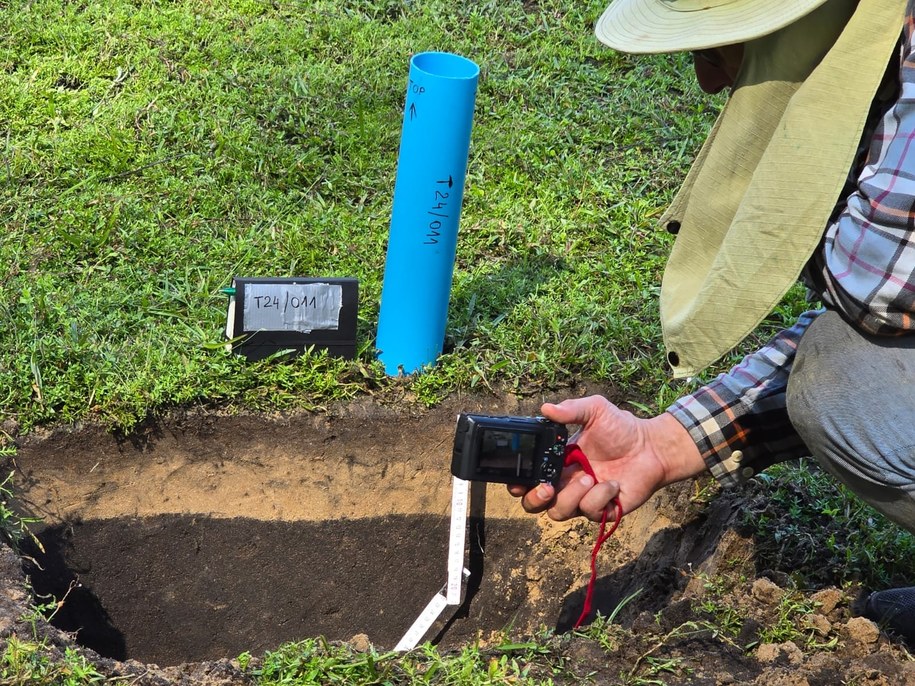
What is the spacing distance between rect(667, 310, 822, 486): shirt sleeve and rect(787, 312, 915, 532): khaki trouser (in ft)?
0.83

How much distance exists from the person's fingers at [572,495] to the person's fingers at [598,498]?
0.06ft

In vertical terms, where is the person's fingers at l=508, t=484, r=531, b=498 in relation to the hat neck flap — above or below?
below

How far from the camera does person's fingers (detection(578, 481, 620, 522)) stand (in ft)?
8.25

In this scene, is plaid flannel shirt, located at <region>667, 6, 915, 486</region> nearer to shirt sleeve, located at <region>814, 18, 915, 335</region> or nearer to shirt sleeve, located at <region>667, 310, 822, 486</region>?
shirt sleeve, located at <region>814, 18, 915, 335</region>

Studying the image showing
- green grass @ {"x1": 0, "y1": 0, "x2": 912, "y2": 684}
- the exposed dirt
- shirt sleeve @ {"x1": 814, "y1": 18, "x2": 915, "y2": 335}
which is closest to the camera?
shirt sleeve @ {"x1": 814, "y1": 18, "x2": 915, "y2": 335}

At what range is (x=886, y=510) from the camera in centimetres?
228

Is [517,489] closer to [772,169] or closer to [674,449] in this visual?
[674,449]

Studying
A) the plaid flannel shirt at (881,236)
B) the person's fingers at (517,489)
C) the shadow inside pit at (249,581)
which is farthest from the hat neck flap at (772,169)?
the shadow inside pit at (249,581)

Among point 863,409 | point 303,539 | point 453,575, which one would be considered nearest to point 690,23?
point 863,409

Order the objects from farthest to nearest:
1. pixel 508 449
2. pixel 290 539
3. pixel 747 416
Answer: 1. pixel 290 539
2. pixel 747 416
3. pixel 508 449

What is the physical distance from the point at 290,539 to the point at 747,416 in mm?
1491

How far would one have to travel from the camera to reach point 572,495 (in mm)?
2561

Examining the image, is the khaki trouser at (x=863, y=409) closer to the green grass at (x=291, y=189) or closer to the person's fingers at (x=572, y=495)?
the person's fingers at (x=572, y=495)

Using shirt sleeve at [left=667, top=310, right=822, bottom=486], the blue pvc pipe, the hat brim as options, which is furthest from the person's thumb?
the hat brim
